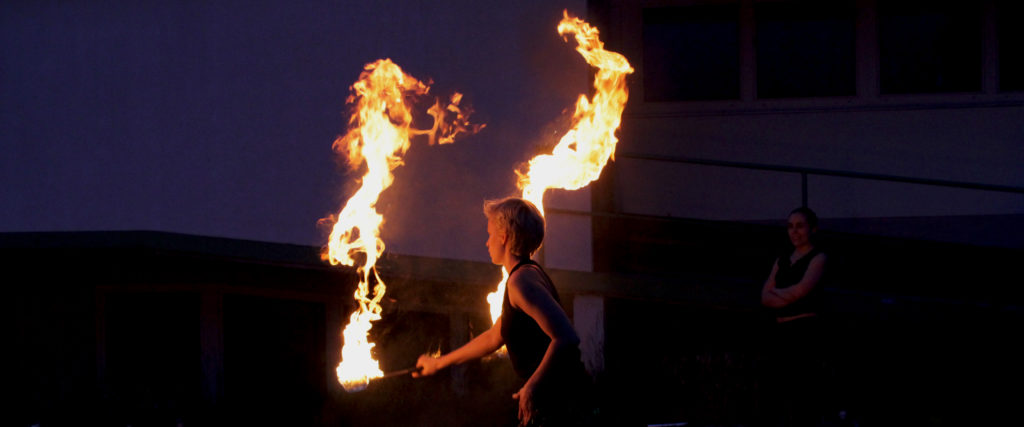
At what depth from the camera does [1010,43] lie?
30.3ft

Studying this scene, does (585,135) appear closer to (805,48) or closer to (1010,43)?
(805,48)

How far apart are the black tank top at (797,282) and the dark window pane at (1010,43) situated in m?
4.03

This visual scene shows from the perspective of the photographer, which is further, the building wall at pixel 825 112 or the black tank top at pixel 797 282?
the building wall at pixel 825 112

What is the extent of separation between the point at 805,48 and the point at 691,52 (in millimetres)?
1082

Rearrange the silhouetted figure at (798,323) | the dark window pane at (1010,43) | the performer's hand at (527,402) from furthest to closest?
the dark window pane at (1010,43) < the silhouetted figure at (798,323) < the performer's hand at (527,402)

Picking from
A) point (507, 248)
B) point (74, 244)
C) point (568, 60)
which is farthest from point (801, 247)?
point (74, 244)

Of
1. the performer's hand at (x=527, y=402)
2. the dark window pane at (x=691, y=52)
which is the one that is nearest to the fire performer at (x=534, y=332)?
the performer's hand at (x=527, y=402)

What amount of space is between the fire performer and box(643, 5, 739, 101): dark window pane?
216 inches

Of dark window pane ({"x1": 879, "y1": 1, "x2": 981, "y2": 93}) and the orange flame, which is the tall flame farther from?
dark window pane ({"x1": 879, "y1": 1, "x2": 981, "y2": 93})

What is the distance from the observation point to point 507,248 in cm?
410

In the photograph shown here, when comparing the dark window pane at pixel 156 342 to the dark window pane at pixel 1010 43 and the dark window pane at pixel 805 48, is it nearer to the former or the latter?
the dark window pane at pixel 805 48

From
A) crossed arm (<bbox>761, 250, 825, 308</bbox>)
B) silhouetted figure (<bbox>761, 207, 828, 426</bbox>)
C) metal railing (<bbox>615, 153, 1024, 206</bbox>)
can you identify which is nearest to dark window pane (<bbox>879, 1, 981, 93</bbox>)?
metal railing (<bbox>615, 153, 1024, 206</bbox>)

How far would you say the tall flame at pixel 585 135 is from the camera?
6.41m

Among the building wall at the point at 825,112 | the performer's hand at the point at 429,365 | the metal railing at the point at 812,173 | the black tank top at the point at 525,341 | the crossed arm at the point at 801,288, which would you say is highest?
the building wall at the point at 825,112
